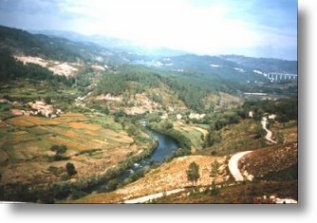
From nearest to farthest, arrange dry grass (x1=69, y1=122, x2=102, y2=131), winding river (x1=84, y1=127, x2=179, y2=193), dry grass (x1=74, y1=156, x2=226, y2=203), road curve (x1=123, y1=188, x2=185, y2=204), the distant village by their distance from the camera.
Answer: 1. road curve (x1=123, y1=188, x2=185, y2=204)
2. dry grass (x1=74, y1=156, x2=226, y2=203)
3. winding river (x1=84, y1=127, x2=179, y2=193)
4. dry grass (x1=69, y1=122, x2=102, y2=131)
5. the distant village

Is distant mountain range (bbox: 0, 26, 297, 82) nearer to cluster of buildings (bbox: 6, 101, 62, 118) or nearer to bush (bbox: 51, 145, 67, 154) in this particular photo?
cluster of buildings (bbox: 6, 101, 62, 118)

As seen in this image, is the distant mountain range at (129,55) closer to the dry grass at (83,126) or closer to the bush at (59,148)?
the dry grass at (83,126)

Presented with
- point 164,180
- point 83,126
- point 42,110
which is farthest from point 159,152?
point 42,110

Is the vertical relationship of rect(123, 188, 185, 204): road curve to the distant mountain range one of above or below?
below

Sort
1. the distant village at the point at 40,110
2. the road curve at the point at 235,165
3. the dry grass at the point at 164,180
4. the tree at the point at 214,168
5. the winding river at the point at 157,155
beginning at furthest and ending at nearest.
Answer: the distant village at the point at 40,110
the winding river at the point at 157,155
the tree at the point at 214,168
the road curve at the point at 235,165
the dry grass at the point at 164,180

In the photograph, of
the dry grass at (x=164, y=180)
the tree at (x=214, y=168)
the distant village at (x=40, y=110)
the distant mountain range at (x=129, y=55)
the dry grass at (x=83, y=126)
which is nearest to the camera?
the dry grass at (x=164, y=180)

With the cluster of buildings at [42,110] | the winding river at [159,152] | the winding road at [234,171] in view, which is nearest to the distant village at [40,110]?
the cluster of buildings at [42,110]

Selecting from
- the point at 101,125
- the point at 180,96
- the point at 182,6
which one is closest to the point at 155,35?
the point at 182,6

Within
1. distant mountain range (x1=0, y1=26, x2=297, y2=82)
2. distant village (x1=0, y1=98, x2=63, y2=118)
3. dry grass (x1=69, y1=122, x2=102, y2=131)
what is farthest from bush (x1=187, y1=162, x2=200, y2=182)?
distant village (x1=0, y1=98, x2=63, y2=118)

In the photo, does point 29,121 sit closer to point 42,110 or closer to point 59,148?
point 42,110
